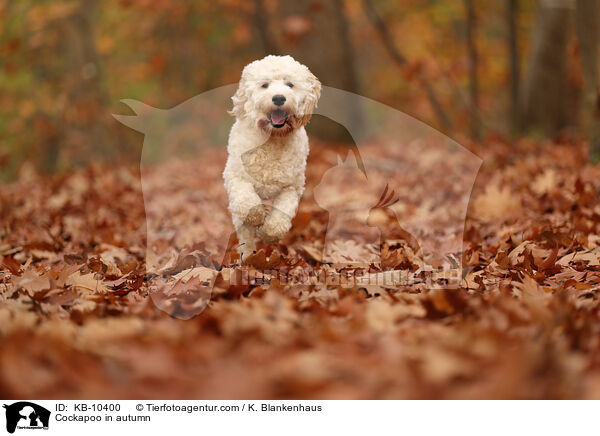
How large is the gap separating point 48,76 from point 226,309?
1184 centimetres

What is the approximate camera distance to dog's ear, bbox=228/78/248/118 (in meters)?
3.31

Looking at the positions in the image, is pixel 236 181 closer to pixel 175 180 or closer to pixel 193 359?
pixel 193 359

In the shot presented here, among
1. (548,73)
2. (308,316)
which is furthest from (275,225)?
(548,73)

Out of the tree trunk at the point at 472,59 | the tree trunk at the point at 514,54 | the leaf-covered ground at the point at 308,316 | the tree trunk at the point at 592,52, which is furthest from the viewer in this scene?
the tree trunk at the point at 472,59

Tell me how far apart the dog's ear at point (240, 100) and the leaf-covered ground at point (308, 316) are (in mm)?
878

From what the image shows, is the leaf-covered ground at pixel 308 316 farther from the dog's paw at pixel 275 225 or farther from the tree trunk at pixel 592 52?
the tree trunk at pixel 592 52

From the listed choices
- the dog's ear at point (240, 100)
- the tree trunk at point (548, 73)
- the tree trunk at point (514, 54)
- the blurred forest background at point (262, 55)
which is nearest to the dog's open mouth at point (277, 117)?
the dog's ear at point (240, 100)

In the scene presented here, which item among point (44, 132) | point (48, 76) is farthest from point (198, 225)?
point (48, 76)

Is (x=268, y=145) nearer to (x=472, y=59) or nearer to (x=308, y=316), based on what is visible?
(x=308, y=316)

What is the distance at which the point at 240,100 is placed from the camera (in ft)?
11.0

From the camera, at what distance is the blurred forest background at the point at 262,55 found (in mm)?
8906

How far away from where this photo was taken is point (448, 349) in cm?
191

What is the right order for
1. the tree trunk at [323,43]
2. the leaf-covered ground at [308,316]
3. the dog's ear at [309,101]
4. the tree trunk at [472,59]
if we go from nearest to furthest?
the leaf-covered ground at [308,316] < the dog's ear at [309,101] < the tree trunk at [323,43] < the tree trunk at [472,59]
